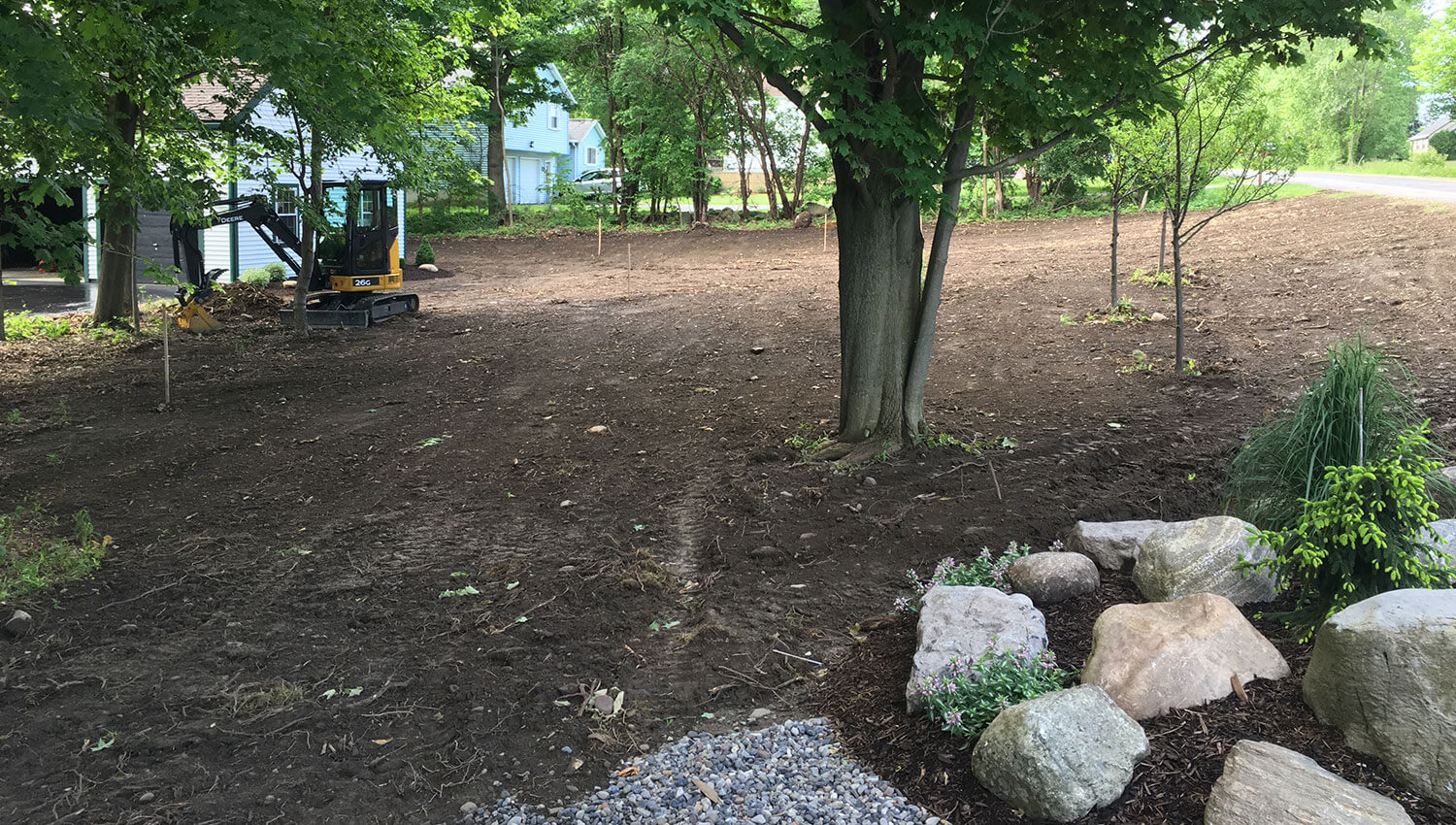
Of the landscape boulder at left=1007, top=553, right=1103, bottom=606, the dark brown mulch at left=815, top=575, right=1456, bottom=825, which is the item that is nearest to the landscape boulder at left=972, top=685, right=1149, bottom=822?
the dark brown mulch at left=815, top=575, right=1456, bottom=825

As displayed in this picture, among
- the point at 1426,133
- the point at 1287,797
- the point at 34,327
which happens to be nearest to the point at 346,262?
the point at 34,327

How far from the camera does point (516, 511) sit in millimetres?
7121

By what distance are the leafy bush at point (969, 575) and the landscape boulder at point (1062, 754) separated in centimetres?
160

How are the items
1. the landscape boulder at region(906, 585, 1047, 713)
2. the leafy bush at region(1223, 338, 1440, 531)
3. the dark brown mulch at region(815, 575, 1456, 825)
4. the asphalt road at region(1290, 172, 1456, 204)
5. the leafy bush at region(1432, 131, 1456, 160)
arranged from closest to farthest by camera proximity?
the dark brown mulch at region(815, 575, 1456, 825) < the landscape boulder at region(906, 585, 1047, 713) < the leafy bush at region(1223, 338, 1440, 531) < the asphalt road at region(1290, 172, 1456, 204) < the leafy bush at region(1432, 131, 1456, 160)

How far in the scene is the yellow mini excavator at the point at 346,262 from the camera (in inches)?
620

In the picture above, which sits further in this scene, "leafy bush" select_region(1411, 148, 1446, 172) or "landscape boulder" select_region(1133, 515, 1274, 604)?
"leafy bush" select_region(1411, 148, 1446, 172)

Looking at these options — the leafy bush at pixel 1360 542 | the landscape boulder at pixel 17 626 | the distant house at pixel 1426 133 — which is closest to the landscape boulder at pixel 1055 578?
the leafy bush at pixel 1360 542

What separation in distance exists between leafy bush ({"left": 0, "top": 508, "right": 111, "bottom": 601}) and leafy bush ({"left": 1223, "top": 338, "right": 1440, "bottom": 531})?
670 cm

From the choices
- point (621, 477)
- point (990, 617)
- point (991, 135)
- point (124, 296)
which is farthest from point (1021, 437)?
point (124, 296)

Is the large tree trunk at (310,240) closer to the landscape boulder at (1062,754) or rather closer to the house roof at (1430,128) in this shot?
the landscape boulder at (1062,754)

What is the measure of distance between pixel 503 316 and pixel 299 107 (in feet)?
16.8

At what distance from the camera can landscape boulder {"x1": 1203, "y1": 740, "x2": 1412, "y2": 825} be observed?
287cm

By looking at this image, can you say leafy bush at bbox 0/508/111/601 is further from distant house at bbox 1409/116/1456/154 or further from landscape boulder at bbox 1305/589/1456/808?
distant house at bbox 1409/116/1456/154

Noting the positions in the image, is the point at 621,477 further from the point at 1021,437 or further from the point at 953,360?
the point at 953,360
